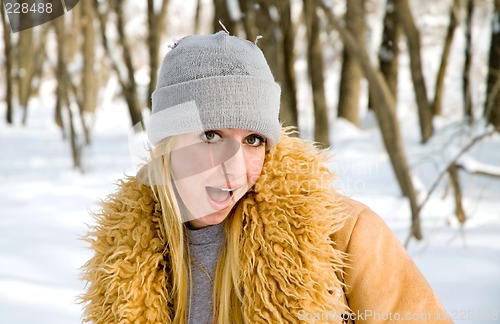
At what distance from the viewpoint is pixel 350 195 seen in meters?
1.93

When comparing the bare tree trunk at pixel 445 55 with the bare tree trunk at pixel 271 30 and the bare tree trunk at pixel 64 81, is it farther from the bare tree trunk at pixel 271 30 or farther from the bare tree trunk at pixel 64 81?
the bare tree trunk at pixel 64 81

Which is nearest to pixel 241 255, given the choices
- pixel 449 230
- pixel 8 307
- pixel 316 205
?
pixel 316 205

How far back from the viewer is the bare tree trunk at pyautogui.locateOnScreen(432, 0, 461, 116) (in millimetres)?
9609

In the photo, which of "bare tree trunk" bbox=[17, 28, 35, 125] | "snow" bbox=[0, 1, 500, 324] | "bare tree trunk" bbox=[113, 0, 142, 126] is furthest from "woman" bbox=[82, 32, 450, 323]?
"bare tree trunk" bbox=[17, 28, 35, 125]

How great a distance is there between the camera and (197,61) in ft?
5.52

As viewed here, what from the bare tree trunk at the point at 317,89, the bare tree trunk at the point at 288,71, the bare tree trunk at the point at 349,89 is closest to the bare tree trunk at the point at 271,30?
the bare tree trunk at the point at 288,71

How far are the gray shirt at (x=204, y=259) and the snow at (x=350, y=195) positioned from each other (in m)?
0.35

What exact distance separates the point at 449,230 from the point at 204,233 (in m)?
3.52

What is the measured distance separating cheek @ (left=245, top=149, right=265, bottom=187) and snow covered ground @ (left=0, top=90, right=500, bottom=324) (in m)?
0.25

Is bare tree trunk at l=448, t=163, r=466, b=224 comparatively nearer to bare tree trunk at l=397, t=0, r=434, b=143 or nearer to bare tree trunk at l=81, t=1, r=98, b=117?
bare tree trunk at l=397, t=0, r=434, b=143

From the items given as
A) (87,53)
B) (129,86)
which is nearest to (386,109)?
(129,86)

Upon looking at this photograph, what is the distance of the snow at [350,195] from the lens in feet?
11.2

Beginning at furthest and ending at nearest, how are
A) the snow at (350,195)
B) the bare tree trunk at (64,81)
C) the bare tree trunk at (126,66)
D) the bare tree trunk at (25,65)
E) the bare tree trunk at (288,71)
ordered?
the bare tree trunk at (25,65) → the bare tree trunk at (64,81) → the bare tree trunk at (126,66) → the bare tree trunk at (288,71) → the snow at (350,195)

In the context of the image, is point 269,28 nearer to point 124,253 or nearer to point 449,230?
point 449,230
